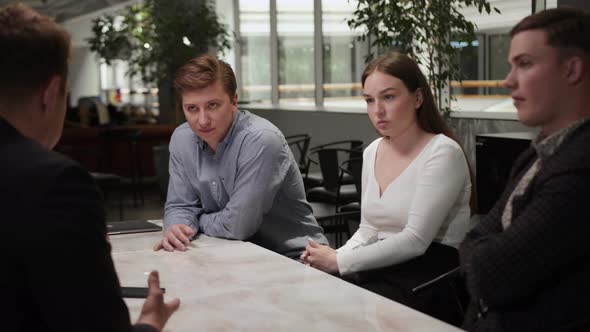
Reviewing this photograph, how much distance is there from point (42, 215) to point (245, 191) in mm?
1731

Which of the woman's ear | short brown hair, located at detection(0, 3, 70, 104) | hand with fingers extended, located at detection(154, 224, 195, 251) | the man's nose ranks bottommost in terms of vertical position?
hand with fingers extended, located at detection(154, 224, 195, 251)

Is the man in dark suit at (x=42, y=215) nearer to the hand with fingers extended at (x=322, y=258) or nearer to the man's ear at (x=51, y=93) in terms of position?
the man's ear at (x=51, y=93)

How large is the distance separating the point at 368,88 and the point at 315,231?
644 mm

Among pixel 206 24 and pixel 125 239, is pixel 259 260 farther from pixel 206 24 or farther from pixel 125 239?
pixel 206 24

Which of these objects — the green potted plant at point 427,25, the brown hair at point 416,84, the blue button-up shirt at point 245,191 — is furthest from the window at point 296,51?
the brown hair at point 416,84

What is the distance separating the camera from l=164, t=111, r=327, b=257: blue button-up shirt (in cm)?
282

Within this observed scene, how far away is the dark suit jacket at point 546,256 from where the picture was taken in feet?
4.95

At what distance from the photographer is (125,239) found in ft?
9.26

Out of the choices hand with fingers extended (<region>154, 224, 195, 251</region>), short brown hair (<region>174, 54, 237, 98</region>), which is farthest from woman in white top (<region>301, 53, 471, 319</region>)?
short brown hair (<region>174, 54, 237, 98</region>)

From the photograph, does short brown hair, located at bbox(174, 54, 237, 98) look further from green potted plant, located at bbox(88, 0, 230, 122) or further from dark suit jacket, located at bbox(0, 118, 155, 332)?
green potted plant, located at bbox(88, 0, 230, 122)

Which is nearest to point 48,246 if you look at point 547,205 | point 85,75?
point 547,205

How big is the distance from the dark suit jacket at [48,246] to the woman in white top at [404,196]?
1.48m

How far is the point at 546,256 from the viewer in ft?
5.05

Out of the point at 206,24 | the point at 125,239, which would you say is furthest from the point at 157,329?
the point at 206,24
